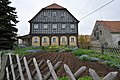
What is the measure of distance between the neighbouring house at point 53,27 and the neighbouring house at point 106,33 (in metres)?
5.50

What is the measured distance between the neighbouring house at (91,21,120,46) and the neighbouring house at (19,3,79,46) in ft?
18.0

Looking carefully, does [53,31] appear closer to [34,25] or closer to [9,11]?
[34,25]

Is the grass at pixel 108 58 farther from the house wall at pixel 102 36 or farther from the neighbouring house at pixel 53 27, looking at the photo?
the neighbouring house at pixel 53 27

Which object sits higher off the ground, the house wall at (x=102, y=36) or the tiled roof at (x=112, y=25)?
the tiled roof at (x=112, y=25)

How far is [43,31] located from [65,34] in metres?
4.51

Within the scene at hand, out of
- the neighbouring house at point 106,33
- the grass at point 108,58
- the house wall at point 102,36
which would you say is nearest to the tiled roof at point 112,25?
the neighbouring house at point 106,33

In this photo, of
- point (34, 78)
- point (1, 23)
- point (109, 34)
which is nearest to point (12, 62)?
point (34, 78)

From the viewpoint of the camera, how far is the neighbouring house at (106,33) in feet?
118

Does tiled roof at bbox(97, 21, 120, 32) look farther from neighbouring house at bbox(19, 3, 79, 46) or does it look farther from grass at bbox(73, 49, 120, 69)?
grass at bbox(73, 49, 120, 69)

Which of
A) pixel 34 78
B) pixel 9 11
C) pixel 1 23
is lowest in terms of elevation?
pixel 34 78

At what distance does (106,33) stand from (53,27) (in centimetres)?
1063

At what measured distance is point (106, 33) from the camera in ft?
124

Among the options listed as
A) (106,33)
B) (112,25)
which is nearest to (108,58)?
(106,33)

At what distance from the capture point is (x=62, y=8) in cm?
3931
